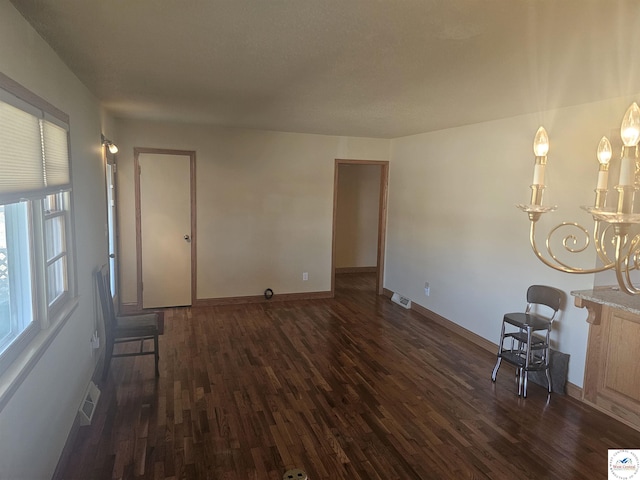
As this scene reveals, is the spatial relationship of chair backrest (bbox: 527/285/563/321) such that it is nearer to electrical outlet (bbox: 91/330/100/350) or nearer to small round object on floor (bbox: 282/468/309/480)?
small round object on floor (bbox: 282/468/309/480)

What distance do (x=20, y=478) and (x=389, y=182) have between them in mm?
5507

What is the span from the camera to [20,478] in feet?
5.92

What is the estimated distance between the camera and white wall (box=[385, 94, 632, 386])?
11.3 feet

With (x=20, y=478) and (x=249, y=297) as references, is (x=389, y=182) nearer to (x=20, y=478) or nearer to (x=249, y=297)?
(x=249, y=297)

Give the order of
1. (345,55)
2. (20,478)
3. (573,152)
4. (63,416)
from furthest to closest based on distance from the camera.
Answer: (573,152), (63,416), (345,55), (20,478)

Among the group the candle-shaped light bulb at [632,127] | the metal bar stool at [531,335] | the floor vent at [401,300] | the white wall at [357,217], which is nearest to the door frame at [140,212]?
the floor vent at [401,300]

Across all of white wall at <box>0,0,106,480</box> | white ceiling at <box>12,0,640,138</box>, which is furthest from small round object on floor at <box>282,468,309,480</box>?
white ceiling at <box>12,0,640,138</box>

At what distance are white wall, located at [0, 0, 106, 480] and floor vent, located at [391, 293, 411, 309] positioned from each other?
3.84 metres

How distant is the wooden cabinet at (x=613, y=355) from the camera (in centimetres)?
299

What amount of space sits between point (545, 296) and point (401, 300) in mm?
2546

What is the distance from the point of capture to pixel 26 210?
208cm

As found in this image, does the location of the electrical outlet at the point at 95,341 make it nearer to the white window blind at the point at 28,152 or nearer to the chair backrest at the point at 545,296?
the white window blind at the point at 28,152

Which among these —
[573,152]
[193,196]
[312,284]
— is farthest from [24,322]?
[312,284]

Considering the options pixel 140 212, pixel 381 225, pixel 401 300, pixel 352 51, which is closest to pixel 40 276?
pixel 352 51
